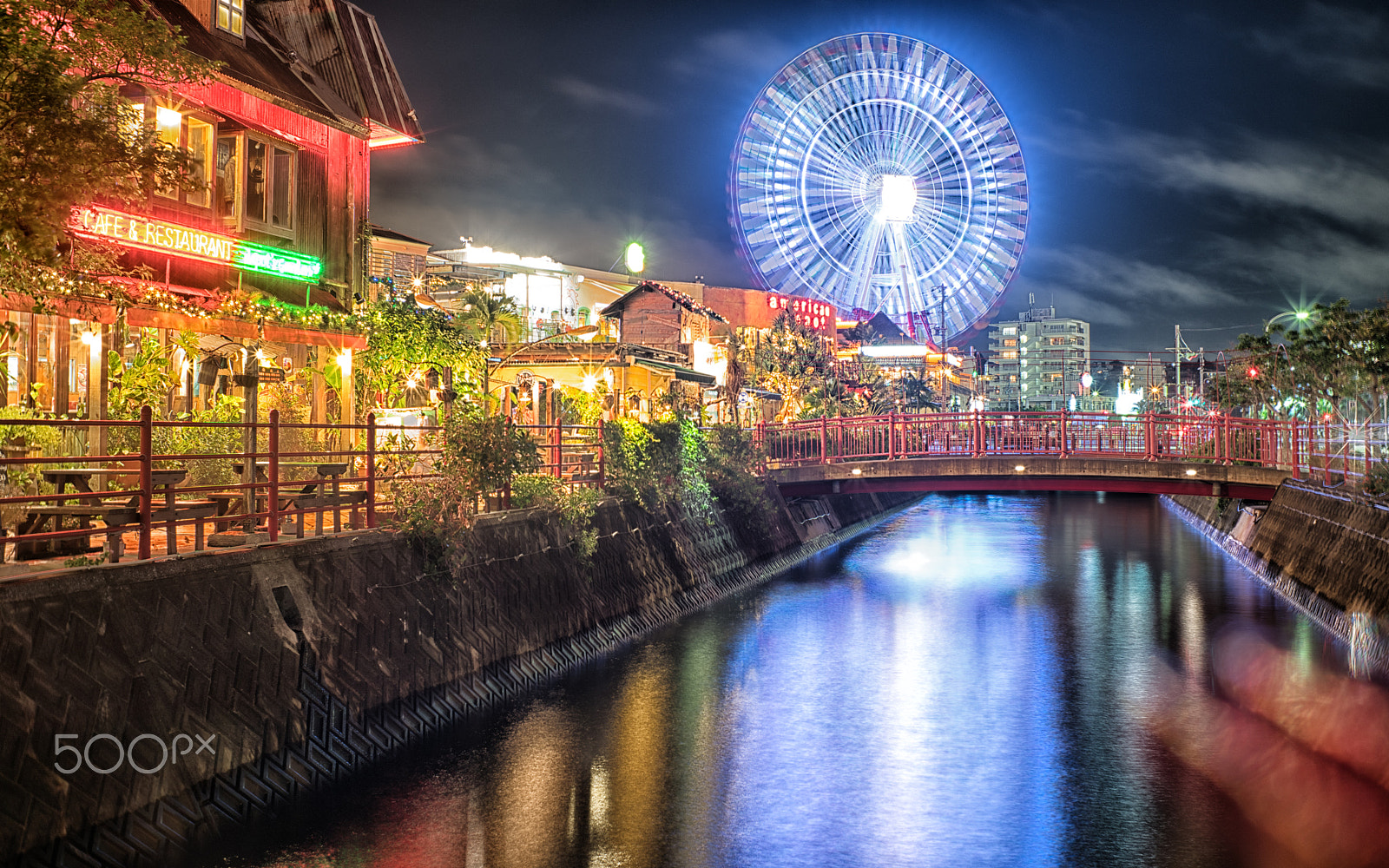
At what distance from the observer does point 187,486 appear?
13.1 meters

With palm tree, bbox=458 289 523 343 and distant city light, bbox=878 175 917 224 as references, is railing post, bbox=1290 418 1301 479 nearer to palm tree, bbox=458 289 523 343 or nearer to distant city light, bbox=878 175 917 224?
palm tree, bbox=458 289 523 343

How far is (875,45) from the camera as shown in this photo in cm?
5512

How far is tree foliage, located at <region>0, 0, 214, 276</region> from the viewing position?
9.76 meters

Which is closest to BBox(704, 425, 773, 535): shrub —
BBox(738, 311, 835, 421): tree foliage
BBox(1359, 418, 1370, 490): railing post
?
BBox(1359, 418, 1370, 490): railing post

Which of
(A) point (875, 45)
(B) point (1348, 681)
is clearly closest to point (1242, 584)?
(B) point (1348, 681)

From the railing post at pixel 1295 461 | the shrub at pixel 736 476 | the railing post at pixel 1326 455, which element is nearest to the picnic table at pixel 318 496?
the shrub at pixel 736 476

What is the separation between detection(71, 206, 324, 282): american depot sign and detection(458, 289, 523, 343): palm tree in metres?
17.3

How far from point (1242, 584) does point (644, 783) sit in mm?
21960

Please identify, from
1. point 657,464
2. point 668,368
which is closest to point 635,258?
point 668,368

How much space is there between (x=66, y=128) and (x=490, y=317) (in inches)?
1167

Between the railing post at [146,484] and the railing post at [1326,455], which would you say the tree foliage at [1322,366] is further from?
the railing post at [146,484]

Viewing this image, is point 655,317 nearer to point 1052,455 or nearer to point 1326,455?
point 1052,455

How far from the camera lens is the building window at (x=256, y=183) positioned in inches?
798

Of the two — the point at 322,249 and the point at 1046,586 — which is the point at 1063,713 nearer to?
the point at 1046,586
